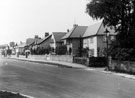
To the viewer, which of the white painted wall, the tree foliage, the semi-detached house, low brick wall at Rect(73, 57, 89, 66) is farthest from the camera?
the white painted wall

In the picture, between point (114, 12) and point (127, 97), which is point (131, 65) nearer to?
point (114, 12)

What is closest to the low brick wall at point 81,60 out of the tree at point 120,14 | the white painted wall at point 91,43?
the tree at point 120,14

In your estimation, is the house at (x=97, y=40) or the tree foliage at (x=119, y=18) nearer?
the tree foliage at (x=119, y=18)

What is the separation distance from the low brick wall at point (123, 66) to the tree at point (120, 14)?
2451mm

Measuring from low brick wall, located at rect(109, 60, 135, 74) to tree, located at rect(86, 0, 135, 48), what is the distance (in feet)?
8.04

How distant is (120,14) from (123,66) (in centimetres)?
739

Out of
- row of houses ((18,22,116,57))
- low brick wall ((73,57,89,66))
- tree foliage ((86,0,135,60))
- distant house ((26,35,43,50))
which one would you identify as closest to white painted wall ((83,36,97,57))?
row of houses ((18,22,116,57))

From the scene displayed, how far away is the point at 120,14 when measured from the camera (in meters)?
33.7

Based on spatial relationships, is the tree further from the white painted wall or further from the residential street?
the white painted wall

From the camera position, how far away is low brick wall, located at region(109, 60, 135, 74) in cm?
2775

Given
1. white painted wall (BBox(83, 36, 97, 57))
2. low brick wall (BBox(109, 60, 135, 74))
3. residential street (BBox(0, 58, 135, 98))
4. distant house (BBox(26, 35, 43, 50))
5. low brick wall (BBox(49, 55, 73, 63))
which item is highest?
distant house (BBox(26, 35, 43, 50))

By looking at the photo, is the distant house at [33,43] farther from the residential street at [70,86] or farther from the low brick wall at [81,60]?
the residential street at [70,86]

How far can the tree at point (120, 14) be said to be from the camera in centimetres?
3209

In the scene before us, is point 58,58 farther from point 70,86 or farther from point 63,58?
point 70,86
